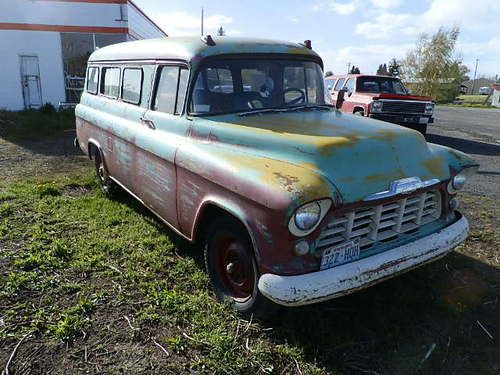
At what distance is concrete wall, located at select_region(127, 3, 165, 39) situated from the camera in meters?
15.3

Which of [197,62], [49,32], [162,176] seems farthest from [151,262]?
[49,32]

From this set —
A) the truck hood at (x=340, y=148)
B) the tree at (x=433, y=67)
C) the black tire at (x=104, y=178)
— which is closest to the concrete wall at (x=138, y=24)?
the black tire at (x=104, y=178)

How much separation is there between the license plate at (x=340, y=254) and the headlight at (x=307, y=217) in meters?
0.24

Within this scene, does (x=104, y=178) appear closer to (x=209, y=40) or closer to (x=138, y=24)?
(x=209, y=40)

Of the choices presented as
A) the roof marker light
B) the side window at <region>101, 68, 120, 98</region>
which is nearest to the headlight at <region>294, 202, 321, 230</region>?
the roof marker light

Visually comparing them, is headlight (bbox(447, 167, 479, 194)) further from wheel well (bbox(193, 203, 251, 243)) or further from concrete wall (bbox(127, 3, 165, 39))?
concrete wall (bbox(127, 3, 165, 39))

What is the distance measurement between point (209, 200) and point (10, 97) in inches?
586

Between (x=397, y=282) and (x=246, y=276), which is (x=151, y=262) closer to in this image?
(x=246, y=276)

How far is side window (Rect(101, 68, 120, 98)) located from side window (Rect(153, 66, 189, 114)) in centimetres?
136

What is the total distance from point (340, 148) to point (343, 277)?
0.90 meters

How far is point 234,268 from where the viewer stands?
3.30 meters

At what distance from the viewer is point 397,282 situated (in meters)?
3.77

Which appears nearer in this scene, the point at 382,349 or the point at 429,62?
the point at 382,349

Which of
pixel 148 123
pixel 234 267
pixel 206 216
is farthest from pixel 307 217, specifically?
pixel 148 123
